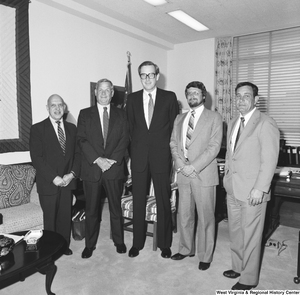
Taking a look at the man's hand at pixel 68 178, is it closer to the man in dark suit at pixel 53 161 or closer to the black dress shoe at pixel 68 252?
the man in dark suit at pixel 53 161

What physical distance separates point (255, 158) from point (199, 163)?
19.2 inches

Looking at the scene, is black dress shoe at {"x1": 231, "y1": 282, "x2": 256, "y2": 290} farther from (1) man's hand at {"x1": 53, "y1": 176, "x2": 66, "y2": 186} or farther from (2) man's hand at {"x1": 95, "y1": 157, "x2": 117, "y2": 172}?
(1) man's hand at {"x1": 53, "y1": 176, "x2": 66, "y2": 186}

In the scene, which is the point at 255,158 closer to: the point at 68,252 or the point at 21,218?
the point at 68,252

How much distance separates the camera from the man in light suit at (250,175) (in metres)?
2.13

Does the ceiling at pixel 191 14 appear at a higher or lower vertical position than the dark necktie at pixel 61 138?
higher

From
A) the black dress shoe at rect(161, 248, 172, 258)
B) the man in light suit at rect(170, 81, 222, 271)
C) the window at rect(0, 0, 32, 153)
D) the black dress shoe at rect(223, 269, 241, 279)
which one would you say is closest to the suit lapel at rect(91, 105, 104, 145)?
the man in light suit at rect(170, 81, 222, 271)

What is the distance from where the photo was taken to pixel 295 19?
4902 millimetres

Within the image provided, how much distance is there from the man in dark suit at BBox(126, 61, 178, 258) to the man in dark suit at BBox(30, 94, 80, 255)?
2.04ft

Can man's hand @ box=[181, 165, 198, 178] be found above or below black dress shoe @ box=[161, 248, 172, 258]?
above

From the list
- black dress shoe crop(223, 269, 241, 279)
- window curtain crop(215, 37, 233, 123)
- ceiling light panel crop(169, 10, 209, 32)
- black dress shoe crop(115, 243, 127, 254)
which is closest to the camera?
black dress shoe crop(223, 269, 241, 279)

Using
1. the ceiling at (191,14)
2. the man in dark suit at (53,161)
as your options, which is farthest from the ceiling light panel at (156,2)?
the man in dark suit at (53,161)

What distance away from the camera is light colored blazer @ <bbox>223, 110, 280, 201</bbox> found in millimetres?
2119

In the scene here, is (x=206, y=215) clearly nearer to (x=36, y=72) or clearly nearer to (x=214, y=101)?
(x=36, y=72)

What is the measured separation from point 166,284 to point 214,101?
14.2 ft
